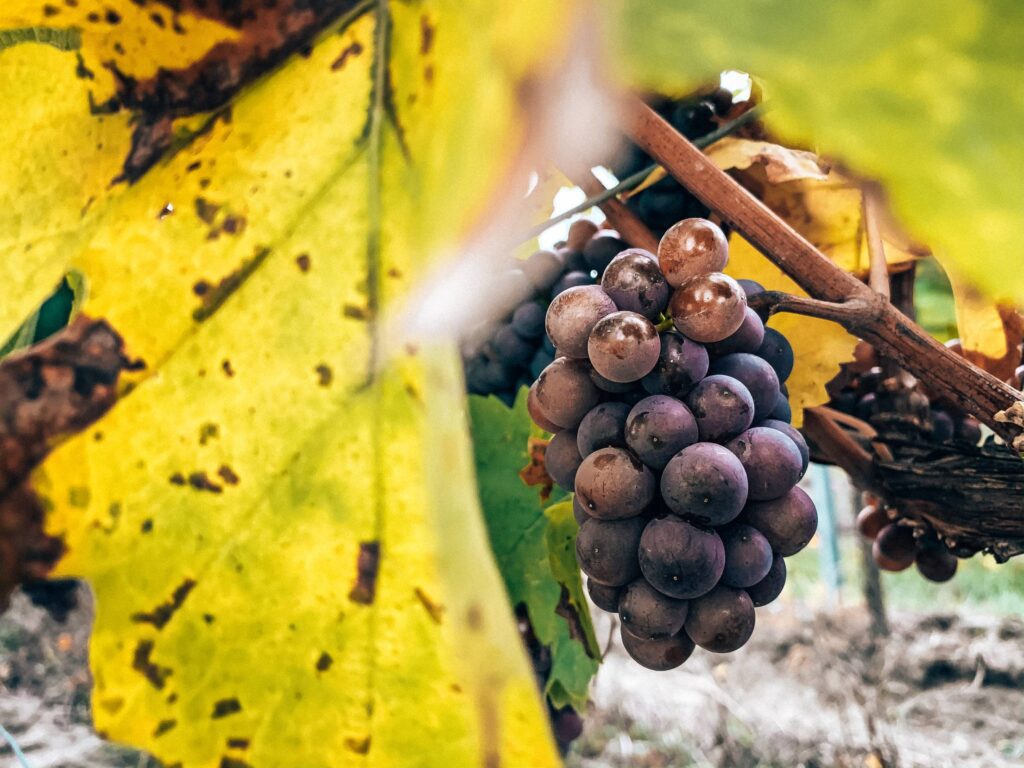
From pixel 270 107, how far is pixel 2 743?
8.05 feet

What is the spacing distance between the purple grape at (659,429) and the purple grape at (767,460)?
3 cm

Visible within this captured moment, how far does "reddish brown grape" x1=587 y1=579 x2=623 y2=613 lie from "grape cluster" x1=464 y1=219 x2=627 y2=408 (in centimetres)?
25

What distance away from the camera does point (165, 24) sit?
292 mm

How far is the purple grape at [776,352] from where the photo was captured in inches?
19.8

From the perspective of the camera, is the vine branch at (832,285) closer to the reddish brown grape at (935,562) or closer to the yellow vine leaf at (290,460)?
the yellow vine leaf at (290,460)

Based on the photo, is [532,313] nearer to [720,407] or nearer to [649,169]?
[649,169]

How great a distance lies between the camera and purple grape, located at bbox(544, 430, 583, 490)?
0.50 m

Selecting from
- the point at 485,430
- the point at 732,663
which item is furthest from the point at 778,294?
the point at 732,663

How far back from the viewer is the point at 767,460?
1.48ft

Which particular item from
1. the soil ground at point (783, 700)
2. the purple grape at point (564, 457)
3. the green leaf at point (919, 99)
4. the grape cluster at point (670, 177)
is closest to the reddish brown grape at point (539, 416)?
the purple grape at point (564, 457)

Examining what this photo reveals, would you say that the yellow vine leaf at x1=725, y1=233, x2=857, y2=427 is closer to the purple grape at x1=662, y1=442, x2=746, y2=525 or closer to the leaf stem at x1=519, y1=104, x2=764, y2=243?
the leaf stem at x1=519, y1=104, x2=764, y2=243

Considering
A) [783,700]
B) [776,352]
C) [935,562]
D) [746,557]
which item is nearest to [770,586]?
[746,557]

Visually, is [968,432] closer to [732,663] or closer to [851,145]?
[851,145]

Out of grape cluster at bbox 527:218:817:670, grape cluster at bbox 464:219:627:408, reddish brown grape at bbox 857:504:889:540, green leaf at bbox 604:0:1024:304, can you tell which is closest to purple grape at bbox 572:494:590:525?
grape cluster at bbox 527:218:817:670
